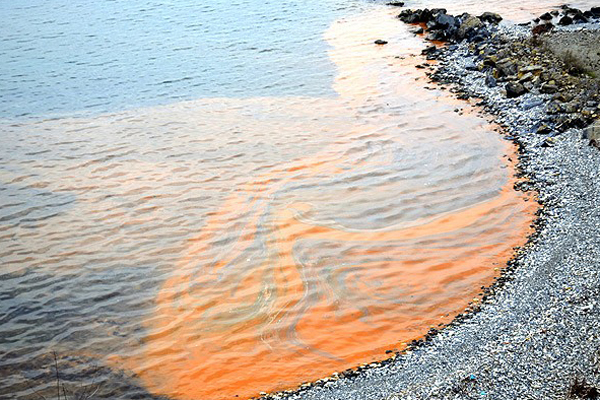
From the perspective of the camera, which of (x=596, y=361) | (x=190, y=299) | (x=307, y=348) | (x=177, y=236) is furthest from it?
(x=177, y=236)

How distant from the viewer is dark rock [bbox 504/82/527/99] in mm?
19219

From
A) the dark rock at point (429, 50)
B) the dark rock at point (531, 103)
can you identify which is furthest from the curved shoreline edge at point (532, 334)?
the dark rock at point (429, 50)

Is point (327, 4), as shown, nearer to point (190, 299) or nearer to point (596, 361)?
point (190, 299)

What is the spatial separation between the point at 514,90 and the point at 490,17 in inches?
408

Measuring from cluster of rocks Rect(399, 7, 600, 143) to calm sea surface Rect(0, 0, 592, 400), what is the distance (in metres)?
1.60

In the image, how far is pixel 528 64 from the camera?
21.0m

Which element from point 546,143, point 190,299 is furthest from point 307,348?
point 546,143

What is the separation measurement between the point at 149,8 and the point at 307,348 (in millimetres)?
32737

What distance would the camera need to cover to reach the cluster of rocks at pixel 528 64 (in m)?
16.9

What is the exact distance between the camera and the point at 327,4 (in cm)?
3734

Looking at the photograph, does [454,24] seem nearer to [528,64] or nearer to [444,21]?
[444,21]

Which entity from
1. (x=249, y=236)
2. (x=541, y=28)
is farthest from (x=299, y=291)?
(x=541, y=28)

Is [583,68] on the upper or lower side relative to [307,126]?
upper

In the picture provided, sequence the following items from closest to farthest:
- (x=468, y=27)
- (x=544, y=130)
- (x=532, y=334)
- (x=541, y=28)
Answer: (x=532, y=334) → (x=544, y=130) → (x=541, y=28) → (x=468, y=27)
